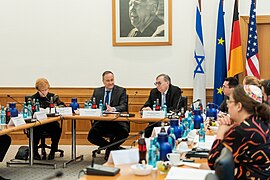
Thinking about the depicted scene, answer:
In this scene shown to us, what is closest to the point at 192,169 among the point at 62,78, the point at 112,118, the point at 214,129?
the point at 214,129

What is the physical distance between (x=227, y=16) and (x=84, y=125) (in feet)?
10.0

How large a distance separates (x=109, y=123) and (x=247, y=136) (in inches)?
148

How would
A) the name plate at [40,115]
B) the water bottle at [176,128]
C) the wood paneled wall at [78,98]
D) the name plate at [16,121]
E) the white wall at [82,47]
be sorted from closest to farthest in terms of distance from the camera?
the water bottle at [176,128] < the name plate at [16,121] < the name plate at [40,115] < the white wall at [82,47] < the wood paneled wall at [78,98]

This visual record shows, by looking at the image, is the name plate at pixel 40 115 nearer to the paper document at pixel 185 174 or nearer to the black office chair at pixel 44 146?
the black office chair at pixel 44 146

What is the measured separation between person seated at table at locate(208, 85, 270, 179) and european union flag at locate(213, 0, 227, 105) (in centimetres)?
430

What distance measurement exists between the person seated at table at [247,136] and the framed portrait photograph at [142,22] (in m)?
4.67

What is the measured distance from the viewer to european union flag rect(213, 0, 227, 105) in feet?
22.3

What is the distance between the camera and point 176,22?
7.12m

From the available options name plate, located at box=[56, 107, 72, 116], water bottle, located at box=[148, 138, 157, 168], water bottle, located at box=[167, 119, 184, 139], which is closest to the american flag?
name plate, located at box=[56, 107, 72, 116]

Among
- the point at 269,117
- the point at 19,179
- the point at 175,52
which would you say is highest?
the point at 175,52

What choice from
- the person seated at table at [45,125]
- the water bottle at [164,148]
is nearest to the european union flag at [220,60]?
the person seated at table at [45,125]

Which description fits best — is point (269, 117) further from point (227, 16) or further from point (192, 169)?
point (227, 16)

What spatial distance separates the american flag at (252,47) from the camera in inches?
260

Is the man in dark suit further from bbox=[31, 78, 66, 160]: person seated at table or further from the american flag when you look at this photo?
the american flag
